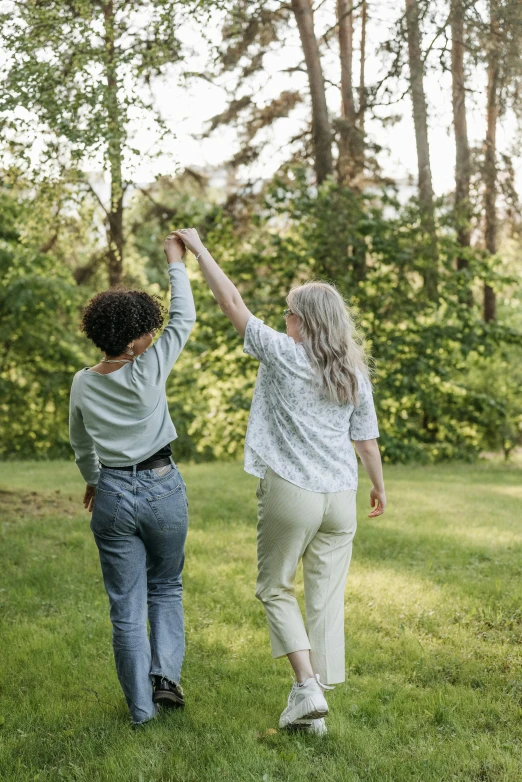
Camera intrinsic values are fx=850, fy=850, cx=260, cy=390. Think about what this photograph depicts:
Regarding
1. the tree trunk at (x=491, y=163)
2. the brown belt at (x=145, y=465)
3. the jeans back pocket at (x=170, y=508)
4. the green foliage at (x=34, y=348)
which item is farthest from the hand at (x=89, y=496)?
the green foliage at (x=34, y=348)

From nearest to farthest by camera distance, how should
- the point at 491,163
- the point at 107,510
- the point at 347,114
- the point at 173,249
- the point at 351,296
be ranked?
the point at 107,510 → the point at 173,249 → the point at 491,163 → the point at 351,296 → the point at 347,114

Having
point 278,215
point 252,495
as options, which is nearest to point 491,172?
point 278,215

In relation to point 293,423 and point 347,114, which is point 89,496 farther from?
point 347,114

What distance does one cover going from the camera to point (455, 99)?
11.3 meters

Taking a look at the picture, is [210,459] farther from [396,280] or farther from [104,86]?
[104,86]

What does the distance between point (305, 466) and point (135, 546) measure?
0.86 metres

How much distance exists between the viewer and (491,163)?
52.6ft

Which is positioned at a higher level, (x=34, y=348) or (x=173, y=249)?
A: (x=173, y=249)

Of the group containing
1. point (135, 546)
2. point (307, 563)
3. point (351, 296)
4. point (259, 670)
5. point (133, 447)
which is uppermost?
point (351, 296)

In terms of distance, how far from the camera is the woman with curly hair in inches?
148

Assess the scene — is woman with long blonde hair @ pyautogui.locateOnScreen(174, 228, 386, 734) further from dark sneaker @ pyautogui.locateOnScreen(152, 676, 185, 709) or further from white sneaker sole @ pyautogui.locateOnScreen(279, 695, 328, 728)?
dark sneaker @ pyautogui.locateOnScreen(152, 676, 185, 709)

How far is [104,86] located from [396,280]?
9897 millimetres

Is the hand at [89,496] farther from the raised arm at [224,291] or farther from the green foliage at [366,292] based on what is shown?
the green foliage at [366,292]

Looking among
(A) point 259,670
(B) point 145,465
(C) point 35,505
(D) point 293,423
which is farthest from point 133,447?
(C) point 35,505
